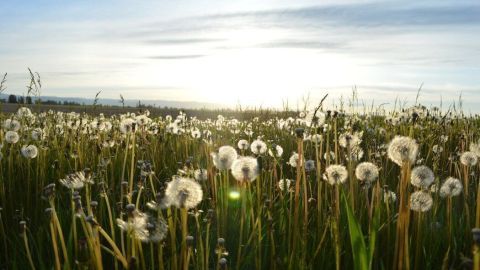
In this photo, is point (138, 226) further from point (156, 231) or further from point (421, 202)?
point (421, 202)

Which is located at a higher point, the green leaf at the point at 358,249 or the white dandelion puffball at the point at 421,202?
the white dandelion puffball at the point at 421,202

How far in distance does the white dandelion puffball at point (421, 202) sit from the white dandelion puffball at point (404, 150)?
344mm

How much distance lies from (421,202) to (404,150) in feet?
1.48

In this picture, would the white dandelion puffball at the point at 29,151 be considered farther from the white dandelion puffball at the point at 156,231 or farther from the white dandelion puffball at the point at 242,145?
the white dandelion puffball at the point at 156,231

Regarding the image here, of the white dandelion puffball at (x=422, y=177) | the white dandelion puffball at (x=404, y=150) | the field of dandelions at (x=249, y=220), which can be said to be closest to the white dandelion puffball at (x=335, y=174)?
the field of dandelions at (x=249, y=220)

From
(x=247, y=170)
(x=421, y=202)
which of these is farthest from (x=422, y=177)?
(x=247, y=170)

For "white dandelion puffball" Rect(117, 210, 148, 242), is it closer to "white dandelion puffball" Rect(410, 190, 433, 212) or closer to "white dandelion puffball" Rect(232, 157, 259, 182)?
"white dandelion puffball" Rect(232, 157, 259, 182)

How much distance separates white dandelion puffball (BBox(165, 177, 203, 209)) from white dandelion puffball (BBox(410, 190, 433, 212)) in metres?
1.14

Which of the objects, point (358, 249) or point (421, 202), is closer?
point (358, 249)

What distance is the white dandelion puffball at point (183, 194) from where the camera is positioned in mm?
1920

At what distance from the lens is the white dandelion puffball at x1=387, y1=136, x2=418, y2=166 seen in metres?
2.16

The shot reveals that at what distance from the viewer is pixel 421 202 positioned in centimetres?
252

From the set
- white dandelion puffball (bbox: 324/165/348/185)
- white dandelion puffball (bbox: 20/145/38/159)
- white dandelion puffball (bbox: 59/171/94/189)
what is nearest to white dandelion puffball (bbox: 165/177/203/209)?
white dandelion puffball (bbox: 59/171/94/189)

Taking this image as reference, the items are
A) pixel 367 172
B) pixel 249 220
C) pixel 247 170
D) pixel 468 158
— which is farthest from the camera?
pixel 468 158
